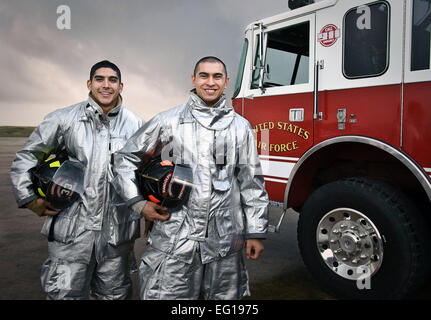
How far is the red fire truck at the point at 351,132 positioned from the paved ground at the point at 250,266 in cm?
40

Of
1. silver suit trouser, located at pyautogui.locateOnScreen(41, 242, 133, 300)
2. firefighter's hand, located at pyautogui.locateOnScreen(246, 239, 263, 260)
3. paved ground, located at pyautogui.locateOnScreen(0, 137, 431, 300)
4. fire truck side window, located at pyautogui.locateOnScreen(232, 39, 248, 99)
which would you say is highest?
fire truck side window, located at pyautogui.locateOnScreen(232, 39, 248, 99)

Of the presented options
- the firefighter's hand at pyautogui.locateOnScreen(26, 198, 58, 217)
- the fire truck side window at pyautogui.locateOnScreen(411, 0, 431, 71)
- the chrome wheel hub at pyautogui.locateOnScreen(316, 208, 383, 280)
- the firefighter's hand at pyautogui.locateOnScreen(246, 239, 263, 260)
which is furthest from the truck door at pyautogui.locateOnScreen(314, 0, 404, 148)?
the firefighter's hand at pyautogui.locateOnScreen(26, 198, 58, 217)

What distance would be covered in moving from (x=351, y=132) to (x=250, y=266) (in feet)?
6.07

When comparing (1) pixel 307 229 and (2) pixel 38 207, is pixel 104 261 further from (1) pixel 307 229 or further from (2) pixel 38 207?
(1) pixel 307 229

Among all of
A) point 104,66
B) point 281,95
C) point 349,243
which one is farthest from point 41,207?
point 281,95

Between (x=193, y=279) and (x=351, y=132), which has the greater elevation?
(x=351, y=132)

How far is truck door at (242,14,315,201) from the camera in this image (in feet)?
11.8

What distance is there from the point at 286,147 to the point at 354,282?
140cm

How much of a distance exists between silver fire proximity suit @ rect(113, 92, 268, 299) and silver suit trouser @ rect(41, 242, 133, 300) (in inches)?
20.4

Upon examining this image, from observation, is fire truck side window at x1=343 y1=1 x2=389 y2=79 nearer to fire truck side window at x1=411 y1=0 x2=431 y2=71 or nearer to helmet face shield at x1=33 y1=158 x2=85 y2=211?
fire truck side window at x1=411 y1=0 x2=431 y2=71

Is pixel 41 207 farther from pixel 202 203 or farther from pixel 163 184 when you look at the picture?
pixel 202 203

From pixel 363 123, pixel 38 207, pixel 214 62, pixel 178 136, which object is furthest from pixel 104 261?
pixel 363 123

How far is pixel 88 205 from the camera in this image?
2.41 meters

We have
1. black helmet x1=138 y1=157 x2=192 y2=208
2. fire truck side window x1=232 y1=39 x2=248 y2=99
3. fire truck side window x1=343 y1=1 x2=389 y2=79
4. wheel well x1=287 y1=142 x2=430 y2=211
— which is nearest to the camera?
black helmet x1=138 y1=157 x2=192 y2=208
